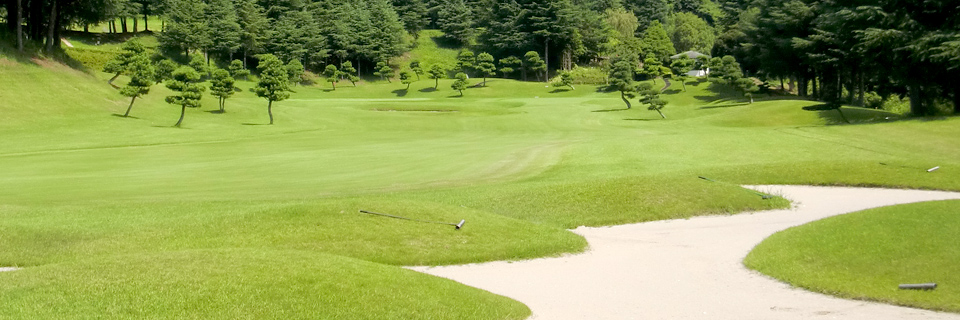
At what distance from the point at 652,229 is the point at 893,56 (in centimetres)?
3763

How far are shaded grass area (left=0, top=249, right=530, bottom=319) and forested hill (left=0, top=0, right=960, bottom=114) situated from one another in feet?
131

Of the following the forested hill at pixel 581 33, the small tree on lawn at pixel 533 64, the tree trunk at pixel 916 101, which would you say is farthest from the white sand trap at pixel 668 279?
the small tree on lawn at pixel 533 64

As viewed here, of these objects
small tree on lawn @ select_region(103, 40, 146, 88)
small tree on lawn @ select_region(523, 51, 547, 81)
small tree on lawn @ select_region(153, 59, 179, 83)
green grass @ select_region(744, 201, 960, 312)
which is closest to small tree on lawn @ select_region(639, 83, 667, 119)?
small tree on lawn @ select_region(153, 59, 179, 83)

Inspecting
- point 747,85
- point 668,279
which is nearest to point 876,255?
point 668,279

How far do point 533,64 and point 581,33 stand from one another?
1377cm

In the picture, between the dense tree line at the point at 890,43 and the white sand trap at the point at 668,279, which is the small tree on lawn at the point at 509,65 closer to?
the dense tree line at the point at 890,43

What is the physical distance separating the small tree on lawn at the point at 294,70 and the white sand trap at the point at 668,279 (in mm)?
78345

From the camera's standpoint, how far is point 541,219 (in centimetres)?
1788

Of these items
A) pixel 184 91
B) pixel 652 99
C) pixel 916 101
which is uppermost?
pixel 184 91

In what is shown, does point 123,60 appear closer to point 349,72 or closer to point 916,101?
point 349,72

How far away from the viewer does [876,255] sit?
1167 cm

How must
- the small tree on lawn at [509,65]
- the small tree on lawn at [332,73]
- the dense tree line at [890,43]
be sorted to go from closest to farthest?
the dense tree line at [890,43] < the small tree on lawn at [332,73] < the small tree on lawn at [509,65]

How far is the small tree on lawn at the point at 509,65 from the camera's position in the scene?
369 feet

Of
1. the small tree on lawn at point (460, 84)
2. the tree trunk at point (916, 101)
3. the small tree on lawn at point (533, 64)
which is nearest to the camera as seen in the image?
the tree trunk at point (916, 101)
